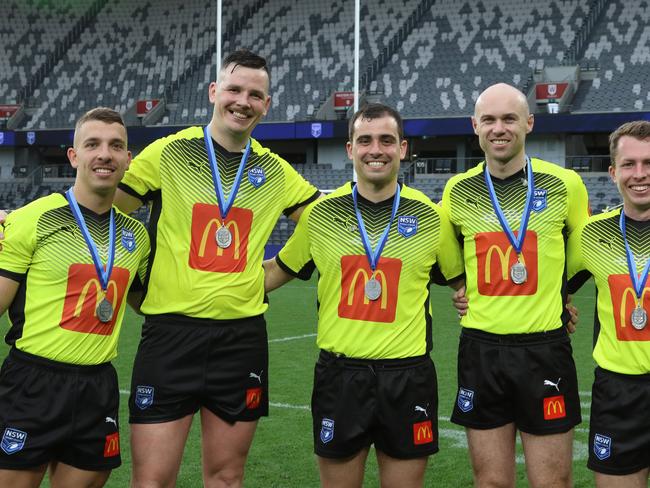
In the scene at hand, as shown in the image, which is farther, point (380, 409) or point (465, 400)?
point (465, 400)

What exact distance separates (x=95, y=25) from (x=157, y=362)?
29.3m

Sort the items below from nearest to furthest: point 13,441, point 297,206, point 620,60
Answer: point 13,441 → point 297,206 → point 620,60

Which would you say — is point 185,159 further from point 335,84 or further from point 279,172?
point 335,84

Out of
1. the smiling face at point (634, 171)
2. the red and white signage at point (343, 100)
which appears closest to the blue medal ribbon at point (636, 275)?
the smiling face at point (634, 171)

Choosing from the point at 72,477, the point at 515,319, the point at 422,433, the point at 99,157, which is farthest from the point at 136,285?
the point at 515,319

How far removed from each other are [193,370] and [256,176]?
82 centimetres

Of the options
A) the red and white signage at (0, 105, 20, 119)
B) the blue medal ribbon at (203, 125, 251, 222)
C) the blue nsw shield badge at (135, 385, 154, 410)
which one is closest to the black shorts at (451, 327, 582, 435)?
the blue medal ribbon at (203, 125, 251, 222)

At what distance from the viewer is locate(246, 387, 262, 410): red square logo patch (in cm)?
346

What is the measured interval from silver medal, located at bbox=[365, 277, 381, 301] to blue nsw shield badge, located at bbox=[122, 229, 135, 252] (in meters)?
0.92

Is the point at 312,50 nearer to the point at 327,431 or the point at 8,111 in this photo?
the point at 8,111

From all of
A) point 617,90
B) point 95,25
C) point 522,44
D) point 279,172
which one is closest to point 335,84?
point 522,44

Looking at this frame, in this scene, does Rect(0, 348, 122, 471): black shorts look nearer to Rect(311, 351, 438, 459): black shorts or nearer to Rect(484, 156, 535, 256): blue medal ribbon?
Rect(311, 351, 438, 459): black shorts

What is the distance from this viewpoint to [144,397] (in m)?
3.36

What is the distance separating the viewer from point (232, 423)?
3.43 metres
